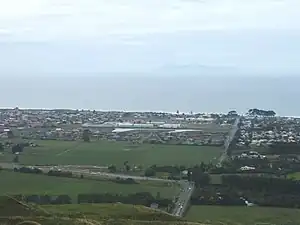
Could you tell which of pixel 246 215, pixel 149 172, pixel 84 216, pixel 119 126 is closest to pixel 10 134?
pixel 119 126

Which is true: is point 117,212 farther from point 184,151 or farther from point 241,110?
point 241,110

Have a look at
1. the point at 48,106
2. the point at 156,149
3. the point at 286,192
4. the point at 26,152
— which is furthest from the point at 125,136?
the point at 48,106

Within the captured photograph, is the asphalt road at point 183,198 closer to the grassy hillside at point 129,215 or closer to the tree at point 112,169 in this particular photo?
the grassy hillside at point 129,215

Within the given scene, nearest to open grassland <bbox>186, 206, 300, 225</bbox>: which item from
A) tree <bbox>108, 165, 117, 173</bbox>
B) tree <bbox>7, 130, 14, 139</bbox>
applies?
tree <bbox>108, 165, 117, 173</bbox>

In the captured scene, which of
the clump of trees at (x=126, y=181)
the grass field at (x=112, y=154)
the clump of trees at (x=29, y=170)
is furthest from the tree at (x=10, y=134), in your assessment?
the clump of trees at (x=126, y=181)

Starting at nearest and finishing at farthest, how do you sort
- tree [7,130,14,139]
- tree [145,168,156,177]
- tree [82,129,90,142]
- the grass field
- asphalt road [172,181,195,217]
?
asphalt road [172,181,195,217] < tree [145,168,156,177] < the grass field < tree [82,129,90,142] < tree [7,130,14,139]

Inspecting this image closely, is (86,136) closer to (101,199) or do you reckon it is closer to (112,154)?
(112,154)

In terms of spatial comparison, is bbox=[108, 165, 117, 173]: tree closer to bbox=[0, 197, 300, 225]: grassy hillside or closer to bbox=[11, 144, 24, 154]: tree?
Answer: bbox=[11, 144, 24, 154]: tree
